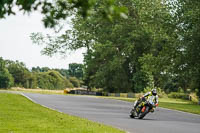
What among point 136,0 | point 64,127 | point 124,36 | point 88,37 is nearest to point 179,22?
point 136,0

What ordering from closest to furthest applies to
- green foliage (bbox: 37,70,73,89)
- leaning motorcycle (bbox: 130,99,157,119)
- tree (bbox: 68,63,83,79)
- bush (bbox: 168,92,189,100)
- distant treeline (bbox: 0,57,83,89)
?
leaning motorcycle (bbox: 130,99,157,119) < bush (bbox: 168,92,189,100) < distant treeline (bbox: 0,57,83,89) < green foliage (bbox: 37,70,73,89) < tree (bbox: 68,63,83,79)

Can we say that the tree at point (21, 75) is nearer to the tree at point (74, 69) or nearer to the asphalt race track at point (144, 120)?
the tree at point (74, 69)

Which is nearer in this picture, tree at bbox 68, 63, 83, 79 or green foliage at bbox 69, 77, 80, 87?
green foliage at bbox 69, 77, 80, 87

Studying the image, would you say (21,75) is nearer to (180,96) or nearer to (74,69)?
(180,96)

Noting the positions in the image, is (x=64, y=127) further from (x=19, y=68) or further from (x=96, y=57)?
(x=19, y=68)

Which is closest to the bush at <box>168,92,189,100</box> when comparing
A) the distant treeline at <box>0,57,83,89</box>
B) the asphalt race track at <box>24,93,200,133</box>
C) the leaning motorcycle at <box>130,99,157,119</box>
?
the distant treeline at <box>0,57,83,89</box>

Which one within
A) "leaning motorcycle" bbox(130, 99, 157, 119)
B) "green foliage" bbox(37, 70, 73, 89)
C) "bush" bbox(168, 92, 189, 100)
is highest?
"green foliage" bbox(37, 70, 73, 89)

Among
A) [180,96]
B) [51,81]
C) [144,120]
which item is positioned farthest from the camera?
[51,81]

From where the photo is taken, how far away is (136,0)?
51.6 m

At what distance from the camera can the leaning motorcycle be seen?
64.2ft

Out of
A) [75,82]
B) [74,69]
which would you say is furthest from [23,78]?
[74,69]

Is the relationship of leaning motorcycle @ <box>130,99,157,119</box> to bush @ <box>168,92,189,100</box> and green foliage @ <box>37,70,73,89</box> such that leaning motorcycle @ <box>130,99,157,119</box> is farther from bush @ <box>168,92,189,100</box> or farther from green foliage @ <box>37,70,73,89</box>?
green foliage @ <box>37,70,73,89</box>

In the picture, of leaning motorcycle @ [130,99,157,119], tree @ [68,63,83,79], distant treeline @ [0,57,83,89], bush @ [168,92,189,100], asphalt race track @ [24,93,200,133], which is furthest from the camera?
tree @ [68,63,83,79]

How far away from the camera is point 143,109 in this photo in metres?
19.8
